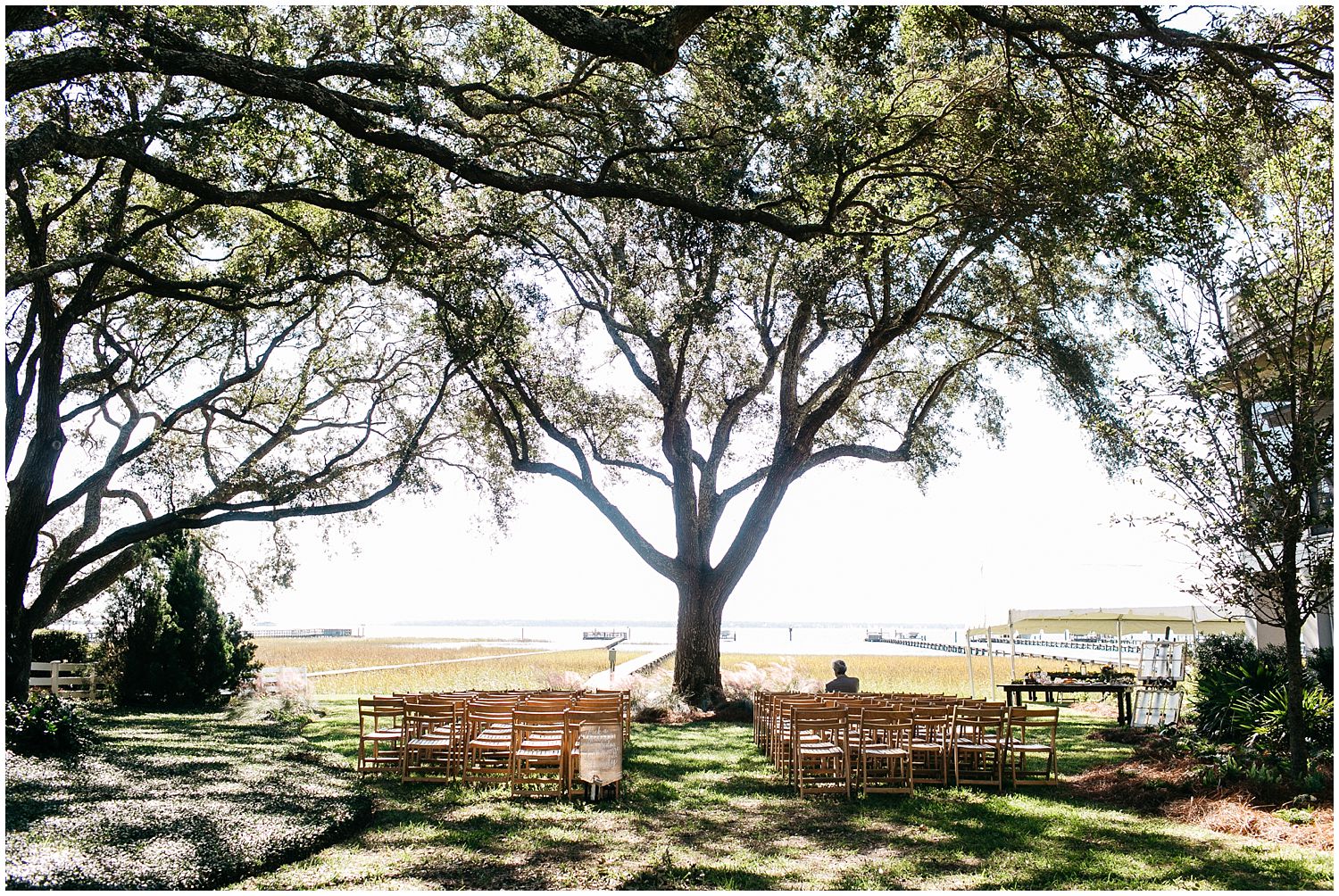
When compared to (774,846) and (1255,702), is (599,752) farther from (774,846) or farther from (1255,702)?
(1255,702)

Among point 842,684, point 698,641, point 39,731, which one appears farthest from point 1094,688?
point 39,731

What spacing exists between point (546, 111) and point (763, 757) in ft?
33.9

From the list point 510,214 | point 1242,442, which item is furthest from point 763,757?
point 510,214

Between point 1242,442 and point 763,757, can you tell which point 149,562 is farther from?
point 1242,442

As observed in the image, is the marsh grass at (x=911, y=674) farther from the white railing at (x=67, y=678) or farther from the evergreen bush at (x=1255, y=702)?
the white railing at (x=67, y=678)

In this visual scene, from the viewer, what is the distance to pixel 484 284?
13203 millimetres

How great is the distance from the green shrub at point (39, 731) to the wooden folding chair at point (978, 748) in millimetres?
10660

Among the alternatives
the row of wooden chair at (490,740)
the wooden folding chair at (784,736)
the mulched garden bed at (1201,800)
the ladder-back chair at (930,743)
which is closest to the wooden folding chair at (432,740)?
the row of wooden chair at (490,740)

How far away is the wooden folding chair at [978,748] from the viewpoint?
1080 cm

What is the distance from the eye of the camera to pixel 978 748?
10.8 m

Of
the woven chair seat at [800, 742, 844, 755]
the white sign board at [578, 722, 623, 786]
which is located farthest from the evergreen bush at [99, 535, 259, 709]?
the woven chair seat at [800, 742, 844, 755]

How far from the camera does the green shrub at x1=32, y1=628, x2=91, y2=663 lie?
854 inches

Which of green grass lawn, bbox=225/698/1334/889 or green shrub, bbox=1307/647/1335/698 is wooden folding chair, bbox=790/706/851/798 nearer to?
green grass lawn, bbox=225/698/1334/889

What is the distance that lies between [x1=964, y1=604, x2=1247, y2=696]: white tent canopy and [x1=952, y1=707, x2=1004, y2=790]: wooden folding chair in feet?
14.7
